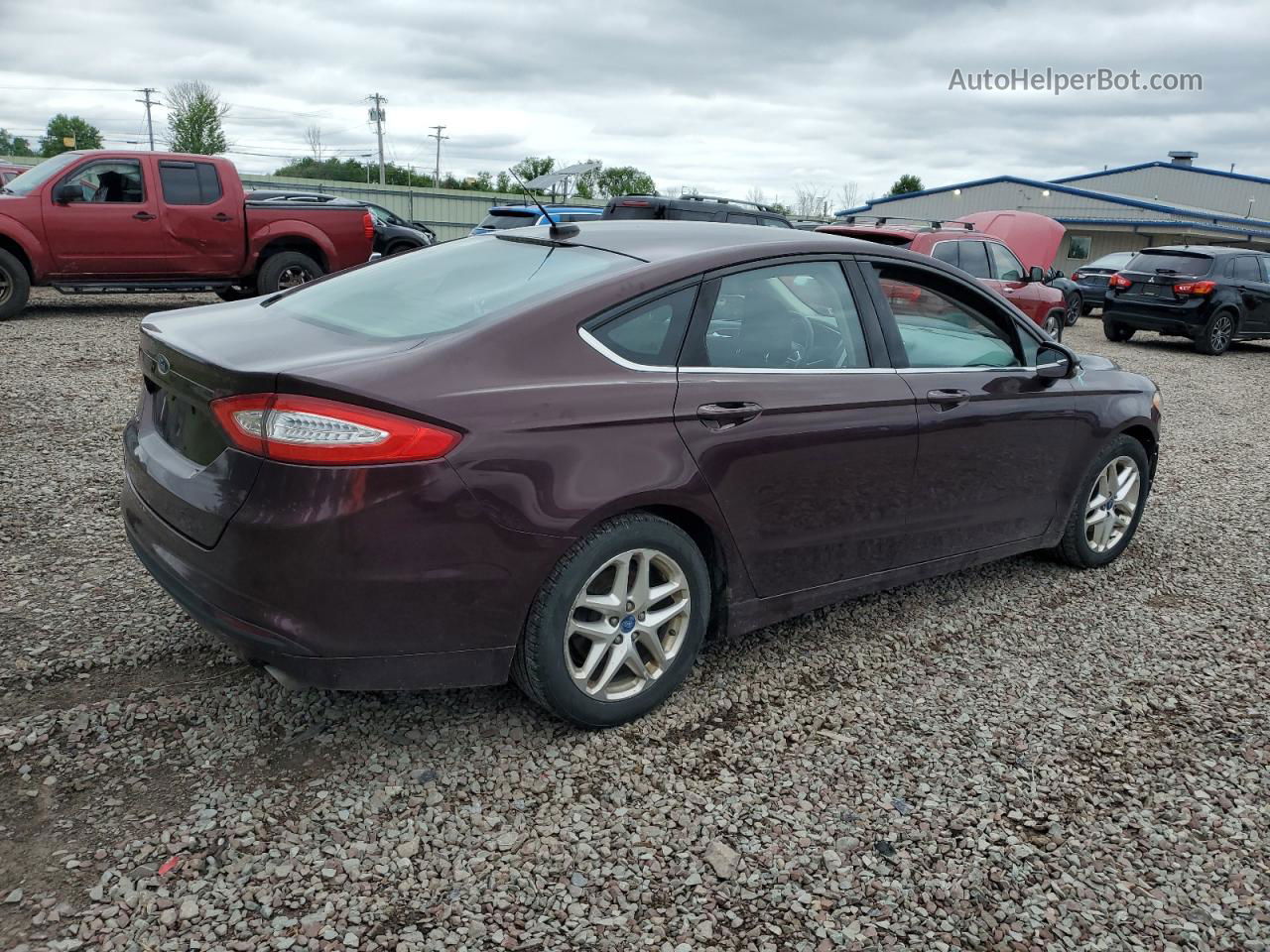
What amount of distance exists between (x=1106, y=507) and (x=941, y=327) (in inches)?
61.0

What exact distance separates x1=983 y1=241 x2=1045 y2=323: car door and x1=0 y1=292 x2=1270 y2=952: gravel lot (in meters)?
9.78

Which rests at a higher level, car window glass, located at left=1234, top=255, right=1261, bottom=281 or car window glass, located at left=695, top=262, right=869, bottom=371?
car window glass, located at left=695, top=262, right=869, bottom=371

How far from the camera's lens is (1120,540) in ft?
16.7

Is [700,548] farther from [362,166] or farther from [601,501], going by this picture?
[362,166]

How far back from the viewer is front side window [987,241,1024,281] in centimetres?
1346

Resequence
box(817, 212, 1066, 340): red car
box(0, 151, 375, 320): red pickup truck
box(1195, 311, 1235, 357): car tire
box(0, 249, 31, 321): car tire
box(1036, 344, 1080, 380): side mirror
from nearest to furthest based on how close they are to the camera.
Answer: box(1036, 344, 1080, 380): side mirror < box(0, 249, 31, 321): car tire < box(0, 151, 375, 320): red pickup truck < box(817, 212, 1066, 340): red car < box(1195, 311, 1235, 357): car tire

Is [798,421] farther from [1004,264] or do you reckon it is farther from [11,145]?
[11,145]

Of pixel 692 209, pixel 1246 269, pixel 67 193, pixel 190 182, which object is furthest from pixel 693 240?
pixel 1246 269

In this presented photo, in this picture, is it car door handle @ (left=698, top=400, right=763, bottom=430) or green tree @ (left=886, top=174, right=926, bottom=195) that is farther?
green tree @ (left=886, top=174, right=926, bottom=195)

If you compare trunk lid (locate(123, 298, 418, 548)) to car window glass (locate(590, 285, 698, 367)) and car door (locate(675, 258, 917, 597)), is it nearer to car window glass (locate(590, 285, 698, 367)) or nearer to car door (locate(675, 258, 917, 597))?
car window glass (locate(590, 285, 698, 367))

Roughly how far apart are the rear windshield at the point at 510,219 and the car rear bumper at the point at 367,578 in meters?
12.4

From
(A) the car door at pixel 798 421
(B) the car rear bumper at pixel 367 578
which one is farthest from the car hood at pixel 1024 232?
(B) the car rear bumper at pixel 367 578

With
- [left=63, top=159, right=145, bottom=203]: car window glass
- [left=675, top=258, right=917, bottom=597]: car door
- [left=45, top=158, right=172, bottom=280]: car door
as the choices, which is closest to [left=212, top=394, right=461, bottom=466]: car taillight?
[left=675, top=258, right=917, bottom=597]: car door

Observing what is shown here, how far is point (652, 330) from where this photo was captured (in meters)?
3.14
